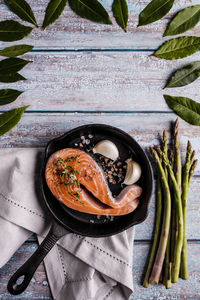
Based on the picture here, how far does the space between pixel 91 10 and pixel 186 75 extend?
0.49 m

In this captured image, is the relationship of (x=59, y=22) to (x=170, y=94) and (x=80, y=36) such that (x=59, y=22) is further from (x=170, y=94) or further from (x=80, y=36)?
(x=170, y=94)

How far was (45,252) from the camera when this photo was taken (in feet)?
4.00

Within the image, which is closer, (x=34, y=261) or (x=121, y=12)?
(x=34, y=261)

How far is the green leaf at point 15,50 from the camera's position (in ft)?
4.49

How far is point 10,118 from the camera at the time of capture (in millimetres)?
1366

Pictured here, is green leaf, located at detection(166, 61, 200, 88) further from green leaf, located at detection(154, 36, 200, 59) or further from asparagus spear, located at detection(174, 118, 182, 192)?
asparagus spear, located at detection(174, 118, 182, 192)

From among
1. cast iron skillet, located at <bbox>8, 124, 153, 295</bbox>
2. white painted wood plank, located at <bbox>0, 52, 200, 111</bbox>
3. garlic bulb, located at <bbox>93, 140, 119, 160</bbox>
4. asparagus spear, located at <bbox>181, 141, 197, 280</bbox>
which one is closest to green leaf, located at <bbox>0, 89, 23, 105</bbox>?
white painted wood plank, located at <bbox>0, 52, 200, 111</bbox>

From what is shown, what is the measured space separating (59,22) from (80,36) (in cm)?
11

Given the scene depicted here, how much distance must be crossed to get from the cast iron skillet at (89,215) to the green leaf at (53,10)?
0.50 meters

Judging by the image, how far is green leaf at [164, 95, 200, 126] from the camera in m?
1.36

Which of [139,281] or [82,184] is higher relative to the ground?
[82,184]

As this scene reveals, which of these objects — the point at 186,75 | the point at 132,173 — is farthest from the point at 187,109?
the point at 132,173

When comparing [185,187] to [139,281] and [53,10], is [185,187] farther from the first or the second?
[53,10]

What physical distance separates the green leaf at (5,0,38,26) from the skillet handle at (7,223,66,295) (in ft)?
2.87
